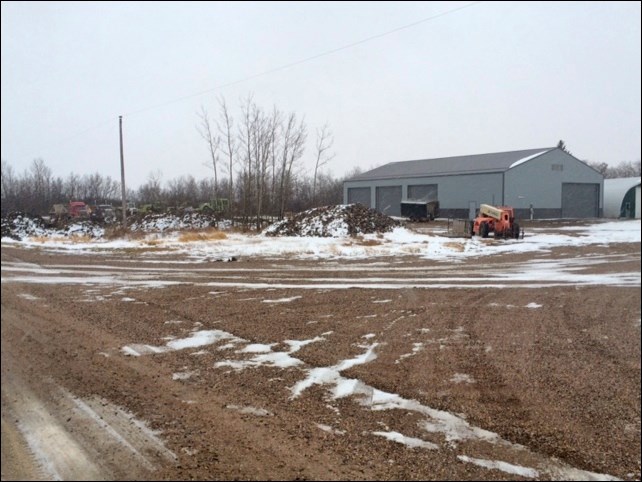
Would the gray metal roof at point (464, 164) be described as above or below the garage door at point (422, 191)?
above

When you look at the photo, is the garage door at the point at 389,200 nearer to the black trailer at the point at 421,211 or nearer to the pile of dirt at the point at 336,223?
the pile of dirt at the point at 336,223

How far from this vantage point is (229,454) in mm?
2381

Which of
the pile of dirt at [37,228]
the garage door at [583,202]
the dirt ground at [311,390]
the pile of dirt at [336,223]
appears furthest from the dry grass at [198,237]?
the pile of dirt at [37,228]

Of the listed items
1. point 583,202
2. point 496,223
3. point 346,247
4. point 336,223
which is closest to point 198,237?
point 346,247

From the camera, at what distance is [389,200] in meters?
24.8

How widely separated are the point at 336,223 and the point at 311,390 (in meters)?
18.7

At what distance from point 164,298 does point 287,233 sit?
643 inches

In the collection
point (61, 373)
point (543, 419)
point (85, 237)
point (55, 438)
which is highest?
point (85, 237)

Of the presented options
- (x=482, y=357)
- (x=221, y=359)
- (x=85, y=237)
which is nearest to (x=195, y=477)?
(x=221, y=359)

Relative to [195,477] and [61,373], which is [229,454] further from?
[61,373]

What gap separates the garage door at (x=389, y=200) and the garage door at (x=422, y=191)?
0.63 meters

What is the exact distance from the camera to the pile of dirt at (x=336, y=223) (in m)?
21.7

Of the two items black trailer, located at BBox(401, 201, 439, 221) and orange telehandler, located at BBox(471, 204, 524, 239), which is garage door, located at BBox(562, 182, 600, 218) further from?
black trailer, located at BBox(401, 201, 439, 221)

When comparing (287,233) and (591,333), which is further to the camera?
(287,233)
